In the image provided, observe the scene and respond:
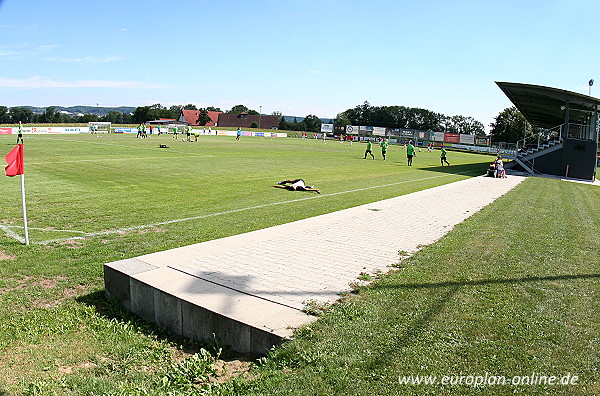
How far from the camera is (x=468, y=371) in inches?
136

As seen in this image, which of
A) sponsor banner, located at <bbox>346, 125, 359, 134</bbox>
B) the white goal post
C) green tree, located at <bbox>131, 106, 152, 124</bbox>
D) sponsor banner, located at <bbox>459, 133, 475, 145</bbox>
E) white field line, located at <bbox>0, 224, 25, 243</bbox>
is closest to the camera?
white field line, located at <bbox>0, 224, 25, 243</bbox>

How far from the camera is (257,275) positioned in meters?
5.71

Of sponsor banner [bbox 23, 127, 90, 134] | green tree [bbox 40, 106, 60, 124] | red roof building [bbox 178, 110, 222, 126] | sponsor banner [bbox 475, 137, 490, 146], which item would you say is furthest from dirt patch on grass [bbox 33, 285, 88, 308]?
red roof building [bbox 178, 110, 222, 126]

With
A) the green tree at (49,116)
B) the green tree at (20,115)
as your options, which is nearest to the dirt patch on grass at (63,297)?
the green tree at (20,115)

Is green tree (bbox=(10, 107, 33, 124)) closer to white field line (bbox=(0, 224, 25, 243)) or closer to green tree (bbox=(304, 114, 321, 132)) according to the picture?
green tree (bbox=(304, 114, 321, 132))

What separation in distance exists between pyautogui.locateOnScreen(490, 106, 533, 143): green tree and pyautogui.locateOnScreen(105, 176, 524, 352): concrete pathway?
321ft

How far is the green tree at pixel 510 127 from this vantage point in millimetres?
96000

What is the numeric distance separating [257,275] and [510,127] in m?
104

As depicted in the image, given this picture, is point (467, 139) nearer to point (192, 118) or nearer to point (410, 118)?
point (410, 118)

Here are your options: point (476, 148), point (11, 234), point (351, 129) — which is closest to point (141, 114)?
point (351, 129)

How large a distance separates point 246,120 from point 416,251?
468 feet

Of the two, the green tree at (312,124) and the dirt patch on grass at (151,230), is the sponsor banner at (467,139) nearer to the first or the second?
the green tree at (312,124)

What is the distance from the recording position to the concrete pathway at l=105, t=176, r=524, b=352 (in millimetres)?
4410

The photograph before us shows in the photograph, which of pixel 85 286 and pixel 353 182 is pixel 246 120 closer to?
pixel 353 182
